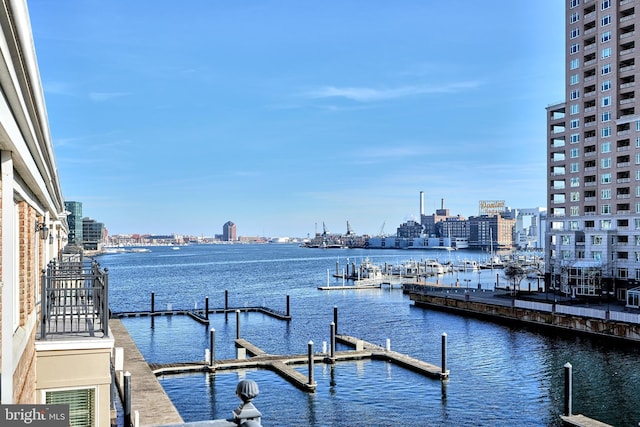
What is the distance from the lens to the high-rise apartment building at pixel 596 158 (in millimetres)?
71562

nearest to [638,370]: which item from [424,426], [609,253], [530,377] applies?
[530,377]

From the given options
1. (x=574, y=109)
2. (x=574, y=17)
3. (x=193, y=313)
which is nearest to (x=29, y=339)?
(x=193, y=313)

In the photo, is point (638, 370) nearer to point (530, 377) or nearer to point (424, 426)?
point (530, 377)

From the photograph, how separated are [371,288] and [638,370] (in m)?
73.4

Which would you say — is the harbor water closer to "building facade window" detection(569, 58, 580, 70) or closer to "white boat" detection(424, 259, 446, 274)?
"building facade window" detection(569, 58, 580, 70)

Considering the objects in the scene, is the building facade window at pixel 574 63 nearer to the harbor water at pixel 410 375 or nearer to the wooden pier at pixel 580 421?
the harbor water at pixel 410 375

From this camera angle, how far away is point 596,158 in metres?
76.4

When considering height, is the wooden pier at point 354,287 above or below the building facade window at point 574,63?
below

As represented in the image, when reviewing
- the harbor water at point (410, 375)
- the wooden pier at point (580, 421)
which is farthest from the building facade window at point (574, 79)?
the wooden pier at point (580, 421)

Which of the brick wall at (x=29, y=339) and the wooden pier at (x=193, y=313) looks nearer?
the brick wall at (x=29, y=339)

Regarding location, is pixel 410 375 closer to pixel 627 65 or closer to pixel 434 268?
pixel 627 65

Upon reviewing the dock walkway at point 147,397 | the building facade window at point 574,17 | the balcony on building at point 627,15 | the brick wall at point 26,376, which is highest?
the building facade window at point 574,17

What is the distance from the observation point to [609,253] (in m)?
72.9

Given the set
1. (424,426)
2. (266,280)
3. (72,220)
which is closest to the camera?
(424,426)
